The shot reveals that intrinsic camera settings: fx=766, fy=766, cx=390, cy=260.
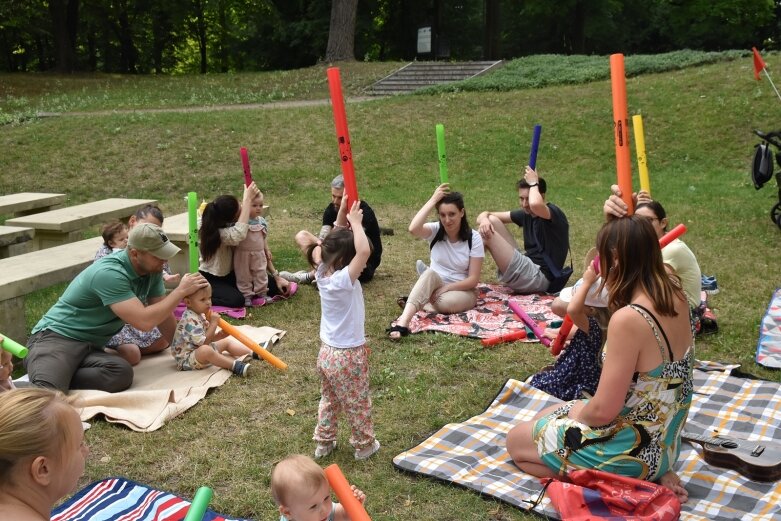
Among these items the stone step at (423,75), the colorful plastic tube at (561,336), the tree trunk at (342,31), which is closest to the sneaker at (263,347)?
the colorful plastic tube at (561,336)

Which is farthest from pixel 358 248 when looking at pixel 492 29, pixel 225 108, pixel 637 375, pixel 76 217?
pixel 492 29

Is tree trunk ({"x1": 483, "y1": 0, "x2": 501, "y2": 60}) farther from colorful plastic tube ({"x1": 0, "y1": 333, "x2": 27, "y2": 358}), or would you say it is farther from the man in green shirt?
colorful plastic tube ({"x1": 0, "y1": 333, "x2": 27, "y2": 358})

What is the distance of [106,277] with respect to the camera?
4.93 meters

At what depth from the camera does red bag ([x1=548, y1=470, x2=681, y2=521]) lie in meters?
3.41

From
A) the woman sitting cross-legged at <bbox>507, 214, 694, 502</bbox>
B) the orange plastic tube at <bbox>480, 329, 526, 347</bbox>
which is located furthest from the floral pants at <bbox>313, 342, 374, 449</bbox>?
the orange plastic tube at <bbox>480, 329, 526, 347</bbox>

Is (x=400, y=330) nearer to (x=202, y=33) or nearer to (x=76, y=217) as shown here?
(x=76, y=217)

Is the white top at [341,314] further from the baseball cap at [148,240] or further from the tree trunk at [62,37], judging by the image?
the tree trunk at [62,37]

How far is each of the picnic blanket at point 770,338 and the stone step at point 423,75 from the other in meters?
14.3

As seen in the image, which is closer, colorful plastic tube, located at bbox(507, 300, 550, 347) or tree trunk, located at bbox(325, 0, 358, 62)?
colorful plastic tube, located at bbox(507, 300, 550, 347)

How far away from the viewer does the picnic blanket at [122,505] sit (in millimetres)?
3658

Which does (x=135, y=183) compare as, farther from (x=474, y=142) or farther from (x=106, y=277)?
(x=106, y=277)

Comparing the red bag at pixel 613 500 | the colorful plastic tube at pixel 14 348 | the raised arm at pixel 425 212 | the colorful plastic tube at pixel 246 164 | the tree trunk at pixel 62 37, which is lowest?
the red bag at pixel 613 500

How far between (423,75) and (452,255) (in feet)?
51.3

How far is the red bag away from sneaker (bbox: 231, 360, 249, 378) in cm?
260
